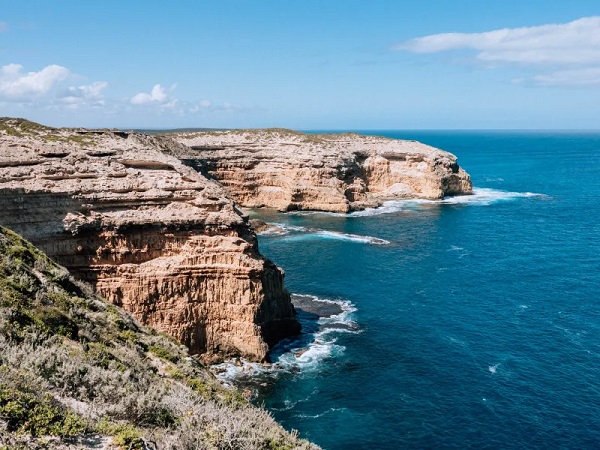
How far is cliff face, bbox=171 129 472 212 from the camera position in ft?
400

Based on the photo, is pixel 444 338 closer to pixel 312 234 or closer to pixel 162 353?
pixel 162 353

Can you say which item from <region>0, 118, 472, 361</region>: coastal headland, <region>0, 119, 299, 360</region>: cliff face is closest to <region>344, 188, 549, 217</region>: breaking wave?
<region>0, 118, 472, 361</region>: coastal headland

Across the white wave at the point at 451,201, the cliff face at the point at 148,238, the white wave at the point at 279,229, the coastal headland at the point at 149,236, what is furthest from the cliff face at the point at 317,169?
the cliff face at the point at 148,238

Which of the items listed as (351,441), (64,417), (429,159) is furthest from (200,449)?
(429,159)

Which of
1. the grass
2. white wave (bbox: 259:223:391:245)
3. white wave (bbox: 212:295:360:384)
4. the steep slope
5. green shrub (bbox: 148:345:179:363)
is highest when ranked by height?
the grass

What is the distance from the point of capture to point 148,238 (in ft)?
150

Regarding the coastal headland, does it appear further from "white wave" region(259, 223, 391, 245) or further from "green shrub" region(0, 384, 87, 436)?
"white wave" region(259, 223, 391, 245)

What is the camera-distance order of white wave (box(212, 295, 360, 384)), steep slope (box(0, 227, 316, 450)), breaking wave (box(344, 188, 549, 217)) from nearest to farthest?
steep slope (box(0, 227, 316, 450)) → white wave (box(212, 295, 360, 384)) → breaking wave (box(344, 188, 549, 217))

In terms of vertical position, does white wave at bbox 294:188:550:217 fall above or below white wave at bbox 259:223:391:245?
above

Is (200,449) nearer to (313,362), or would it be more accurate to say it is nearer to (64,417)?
(64,417)

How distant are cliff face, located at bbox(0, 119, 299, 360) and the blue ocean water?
739 cm

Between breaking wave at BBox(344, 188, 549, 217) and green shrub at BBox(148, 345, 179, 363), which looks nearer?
green shrub at BBox(148, 345, 179, 363)

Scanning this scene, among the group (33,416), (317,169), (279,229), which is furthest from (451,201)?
(33,416)

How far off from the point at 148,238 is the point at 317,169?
78954 millimetres
